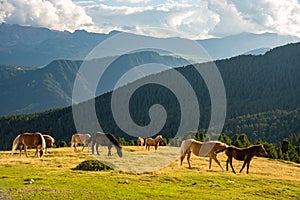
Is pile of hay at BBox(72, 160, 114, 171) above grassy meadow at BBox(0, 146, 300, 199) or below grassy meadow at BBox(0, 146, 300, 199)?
above

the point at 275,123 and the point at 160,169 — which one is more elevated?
the point at 275,123

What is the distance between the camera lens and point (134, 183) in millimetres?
23359

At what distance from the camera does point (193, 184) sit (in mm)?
24406

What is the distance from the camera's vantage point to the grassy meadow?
65.5ft

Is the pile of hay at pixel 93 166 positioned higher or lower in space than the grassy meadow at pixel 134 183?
higher

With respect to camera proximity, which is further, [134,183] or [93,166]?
[93,166]

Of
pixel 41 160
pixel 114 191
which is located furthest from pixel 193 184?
pixel 41 160

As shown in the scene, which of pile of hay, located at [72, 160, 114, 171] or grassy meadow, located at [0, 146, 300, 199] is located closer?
grassy meadow, located at [0, 146, 300, 199]

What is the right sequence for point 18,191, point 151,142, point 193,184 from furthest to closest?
point 151,142 → point 193,184 → point 18,191

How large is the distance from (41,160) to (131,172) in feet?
30.9

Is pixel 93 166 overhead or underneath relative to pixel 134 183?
overhead

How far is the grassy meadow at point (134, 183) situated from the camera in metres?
20.0

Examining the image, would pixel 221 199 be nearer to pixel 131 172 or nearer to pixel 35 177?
pixel 131 172

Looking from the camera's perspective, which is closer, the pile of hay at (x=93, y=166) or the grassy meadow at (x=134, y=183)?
the grassy meadow at (x=134, y=183)
